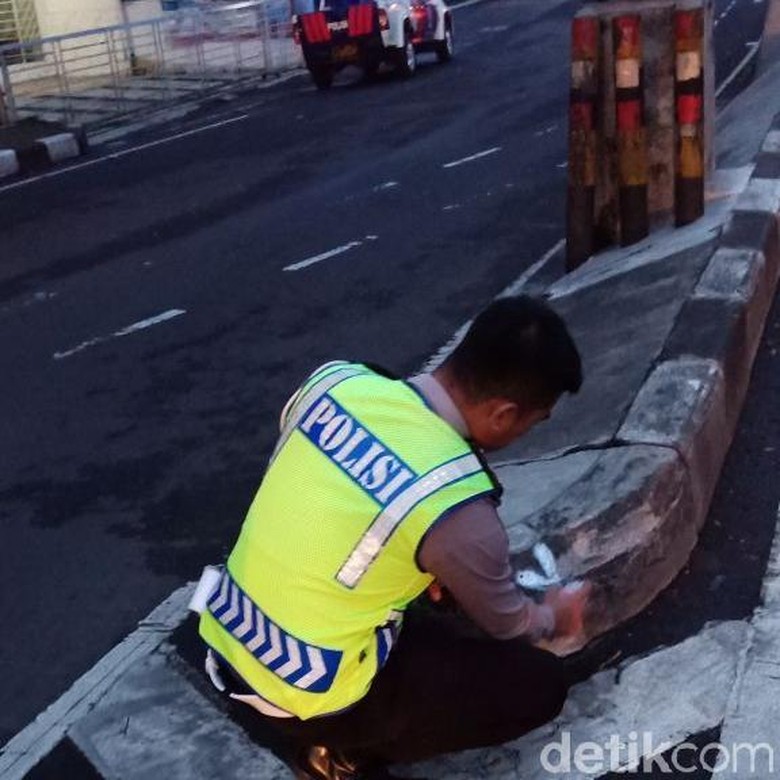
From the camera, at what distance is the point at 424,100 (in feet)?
59.9

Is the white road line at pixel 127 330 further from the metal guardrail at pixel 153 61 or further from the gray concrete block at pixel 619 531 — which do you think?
the metal guardrail at pixel 153 61

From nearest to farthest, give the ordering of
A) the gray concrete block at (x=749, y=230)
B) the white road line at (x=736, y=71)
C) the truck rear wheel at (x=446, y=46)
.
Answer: the gray concrete block at (x=749, y=230) < the white road line at (x=736, y=71) < the truck rear wheel at (x=446, y=46)

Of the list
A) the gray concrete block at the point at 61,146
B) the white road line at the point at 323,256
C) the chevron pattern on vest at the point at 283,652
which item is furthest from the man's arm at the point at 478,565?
the gray concrete block at the point at 61,146

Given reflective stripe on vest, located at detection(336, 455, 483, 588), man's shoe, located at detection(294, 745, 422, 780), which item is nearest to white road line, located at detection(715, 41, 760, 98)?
man's shoe, located at detection(294, 745, 422, 780)

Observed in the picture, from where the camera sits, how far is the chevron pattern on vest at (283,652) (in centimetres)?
288

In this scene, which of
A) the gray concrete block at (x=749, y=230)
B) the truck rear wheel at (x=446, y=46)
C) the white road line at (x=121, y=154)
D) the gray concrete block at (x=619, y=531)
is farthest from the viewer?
the truck rear wheel at (x=446, y=46)

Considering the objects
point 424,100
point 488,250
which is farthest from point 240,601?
point 424,100

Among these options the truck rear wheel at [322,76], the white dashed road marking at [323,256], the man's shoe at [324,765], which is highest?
the man's shoe at [324,765]

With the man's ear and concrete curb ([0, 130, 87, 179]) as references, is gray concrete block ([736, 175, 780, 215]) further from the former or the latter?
concrete curb ([0, 130, 87, 179])

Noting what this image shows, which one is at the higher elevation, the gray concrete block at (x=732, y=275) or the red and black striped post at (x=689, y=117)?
the red and black striped post at (x=689, y=117)

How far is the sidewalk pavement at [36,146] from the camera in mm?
15688

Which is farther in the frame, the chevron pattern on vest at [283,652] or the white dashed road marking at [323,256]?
the white dashed road marking at [323,256]

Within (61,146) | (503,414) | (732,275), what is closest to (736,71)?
(61,146)

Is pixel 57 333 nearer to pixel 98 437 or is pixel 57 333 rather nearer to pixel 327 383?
pixel 98 437
